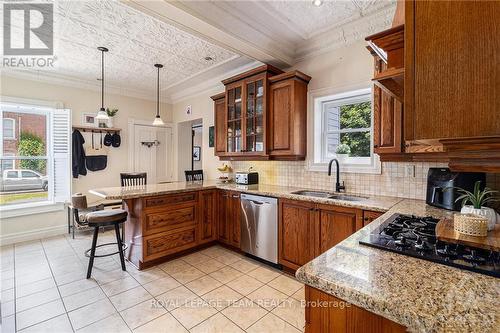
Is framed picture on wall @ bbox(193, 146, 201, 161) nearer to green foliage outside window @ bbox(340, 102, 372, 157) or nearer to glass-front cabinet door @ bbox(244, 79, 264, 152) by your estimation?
glass-front cabinet door @ bbox(244, 79, 264, 152)

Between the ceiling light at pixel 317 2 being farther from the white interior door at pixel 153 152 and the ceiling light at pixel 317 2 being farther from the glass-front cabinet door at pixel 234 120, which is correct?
the white interior door at pixel 153 152

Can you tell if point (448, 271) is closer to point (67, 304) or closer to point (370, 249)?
point (370, 249)

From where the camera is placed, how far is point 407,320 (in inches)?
25.9

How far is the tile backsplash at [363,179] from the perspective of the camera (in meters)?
2.40

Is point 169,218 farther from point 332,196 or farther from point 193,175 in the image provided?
point 332,196

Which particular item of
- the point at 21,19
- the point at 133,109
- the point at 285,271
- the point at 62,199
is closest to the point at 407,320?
the point at 285,271

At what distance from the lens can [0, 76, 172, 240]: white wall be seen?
3799mm

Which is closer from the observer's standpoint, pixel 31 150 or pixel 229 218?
pixel 229 218

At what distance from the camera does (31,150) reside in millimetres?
3998

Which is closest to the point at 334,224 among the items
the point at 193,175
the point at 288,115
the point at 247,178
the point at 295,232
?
the point at 295,232

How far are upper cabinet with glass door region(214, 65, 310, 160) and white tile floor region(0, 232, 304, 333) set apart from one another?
154 cm

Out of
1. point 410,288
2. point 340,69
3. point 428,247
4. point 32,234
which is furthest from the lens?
point 32,234

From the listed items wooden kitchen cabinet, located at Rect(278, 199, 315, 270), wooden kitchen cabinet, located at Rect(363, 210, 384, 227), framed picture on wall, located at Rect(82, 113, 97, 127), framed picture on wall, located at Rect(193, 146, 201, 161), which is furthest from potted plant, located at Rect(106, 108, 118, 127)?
wooden kitchen cabinet, located at Rect(363, 210, 384, 227)

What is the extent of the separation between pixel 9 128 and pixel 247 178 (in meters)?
3.92
